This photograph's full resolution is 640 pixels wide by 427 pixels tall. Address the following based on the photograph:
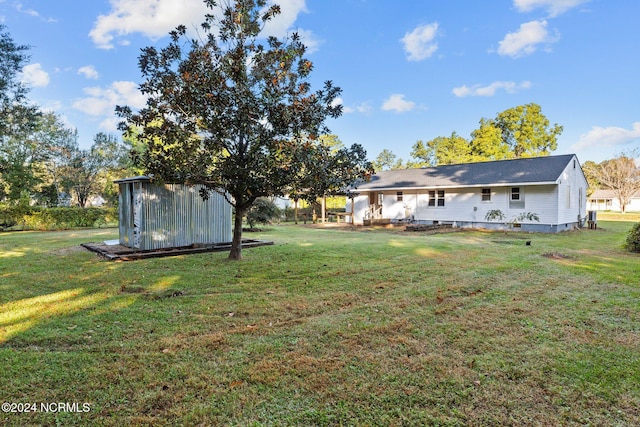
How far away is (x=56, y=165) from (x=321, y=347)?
35228 mm

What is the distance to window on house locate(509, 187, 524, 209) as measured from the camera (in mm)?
17656

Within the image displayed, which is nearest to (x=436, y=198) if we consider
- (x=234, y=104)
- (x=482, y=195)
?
(x=482, y=195)

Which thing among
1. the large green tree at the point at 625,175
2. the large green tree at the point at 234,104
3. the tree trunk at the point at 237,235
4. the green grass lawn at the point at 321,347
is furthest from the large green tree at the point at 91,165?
the large green tree at the point at 625,175

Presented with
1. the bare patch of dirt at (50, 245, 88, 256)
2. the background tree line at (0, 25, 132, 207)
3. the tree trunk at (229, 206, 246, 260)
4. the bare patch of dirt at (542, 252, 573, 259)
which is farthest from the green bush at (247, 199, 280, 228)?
the background tree line at (0, 25, 132, 207)

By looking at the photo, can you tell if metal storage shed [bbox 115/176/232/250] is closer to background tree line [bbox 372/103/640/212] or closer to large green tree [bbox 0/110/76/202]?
large green tree [bbox 0/110/76/202]

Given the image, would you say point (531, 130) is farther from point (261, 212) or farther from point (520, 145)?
point (261, 212)

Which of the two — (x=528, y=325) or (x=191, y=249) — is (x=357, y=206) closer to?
(x=191, y=249)

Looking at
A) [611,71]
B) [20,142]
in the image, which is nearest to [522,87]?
[611,71]

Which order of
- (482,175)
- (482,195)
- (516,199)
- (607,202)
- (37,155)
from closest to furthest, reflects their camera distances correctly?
(516,199)
(482,195)
(482,175)
(37,155)
(607,202)

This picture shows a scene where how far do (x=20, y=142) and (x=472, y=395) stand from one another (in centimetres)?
3566

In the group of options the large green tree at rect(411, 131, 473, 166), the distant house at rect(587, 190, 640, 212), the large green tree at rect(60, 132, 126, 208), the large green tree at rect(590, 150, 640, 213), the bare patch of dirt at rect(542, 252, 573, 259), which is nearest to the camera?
the bare patch of dirt at rect(542, 252, 573, 259)

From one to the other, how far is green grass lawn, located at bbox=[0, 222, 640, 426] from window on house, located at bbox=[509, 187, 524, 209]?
11753mm

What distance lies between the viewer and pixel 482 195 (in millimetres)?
18984

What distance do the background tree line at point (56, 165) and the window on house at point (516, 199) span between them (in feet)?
89.2
